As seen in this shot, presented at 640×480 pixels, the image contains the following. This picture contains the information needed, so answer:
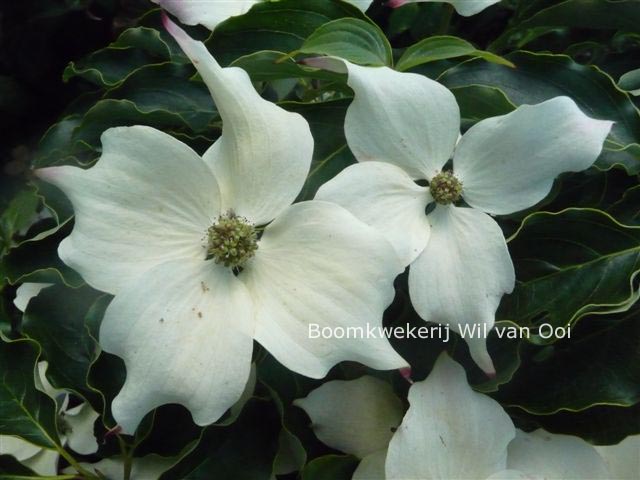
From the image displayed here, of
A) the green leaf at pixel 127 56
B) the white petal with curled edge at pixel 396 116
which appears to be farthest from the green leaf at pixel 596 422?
the green leaf at pixel 127 56

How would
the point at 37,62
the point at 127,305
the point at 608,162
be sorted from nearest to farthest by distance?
the point at 127,305
the point at 608,162
the point at 37,62

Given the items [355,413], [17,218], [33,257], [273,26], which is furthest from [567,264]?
Answer: [17,218]

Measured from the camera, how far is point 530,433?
513 mm

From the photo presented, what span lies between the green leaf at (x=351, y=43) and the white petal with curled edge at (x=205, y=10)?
Result: 0.30 feet

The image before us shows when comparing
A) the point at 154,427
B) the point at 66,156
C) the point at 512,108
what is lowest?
the point at 154,427

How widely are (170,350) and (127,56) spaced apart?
325mm

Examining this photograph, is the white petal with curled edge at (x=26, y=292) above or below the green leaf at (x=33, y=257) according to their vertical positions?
below

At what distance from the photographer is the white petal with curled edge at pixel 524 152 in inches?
17.8

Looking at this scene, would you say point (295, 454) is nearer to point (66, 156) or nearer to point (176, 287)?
point (176, 287)

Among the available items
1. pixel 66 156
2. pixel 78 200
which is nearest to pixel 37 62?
pixel 66 156

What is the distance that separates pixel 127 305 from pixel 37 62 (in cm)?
57

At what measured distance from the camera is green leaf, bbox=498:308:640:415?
1.63 feet

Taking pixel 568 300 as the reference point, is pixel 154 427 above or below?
below

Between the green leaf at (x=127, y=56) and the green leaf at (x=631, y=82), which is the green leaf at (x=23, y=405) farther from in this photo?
the green leaf at (x=631, y=82)
